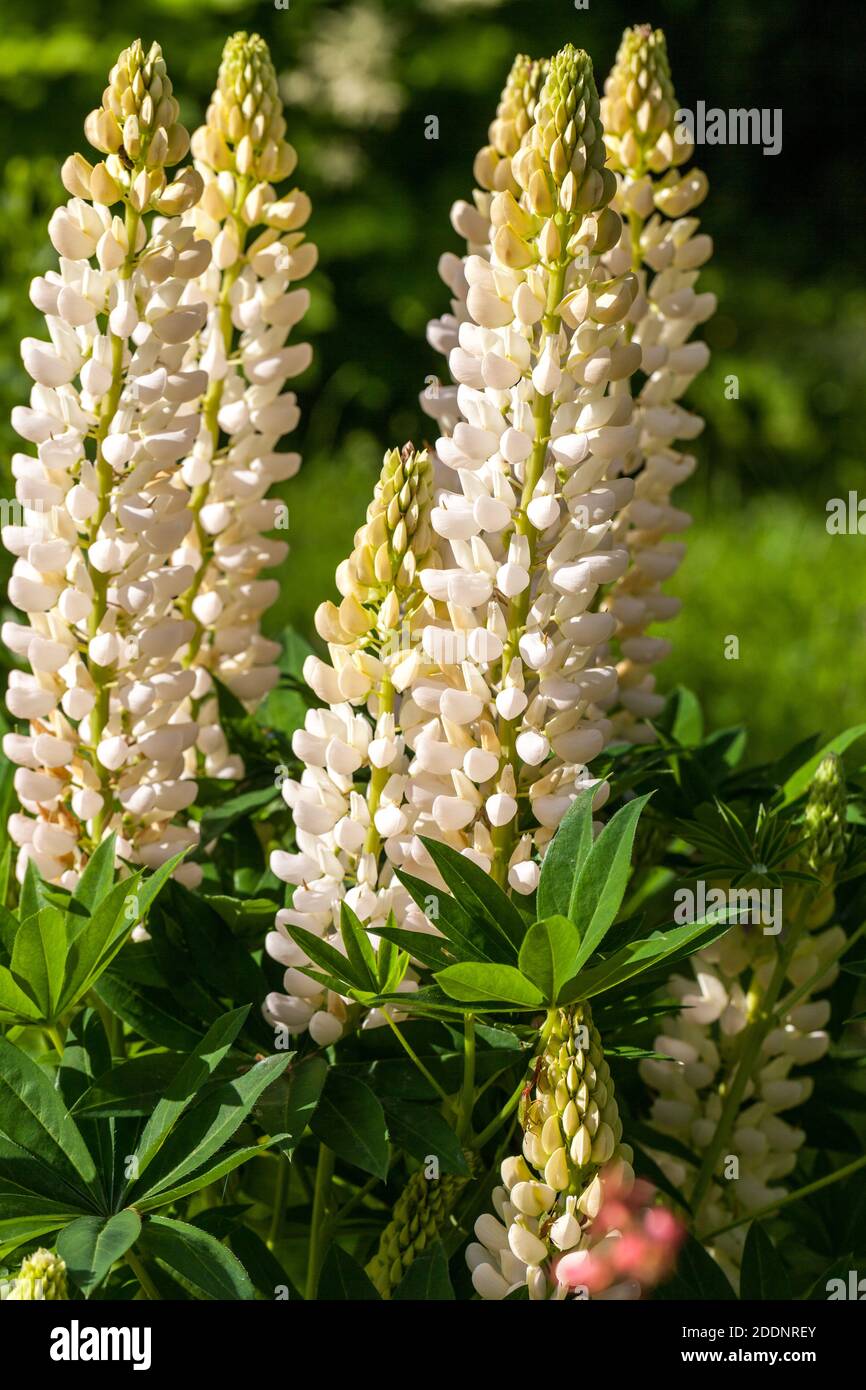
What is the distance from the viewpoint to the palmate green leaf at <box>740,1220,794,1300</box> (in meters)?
0.81

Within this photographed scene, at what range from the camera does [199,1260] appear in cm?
68

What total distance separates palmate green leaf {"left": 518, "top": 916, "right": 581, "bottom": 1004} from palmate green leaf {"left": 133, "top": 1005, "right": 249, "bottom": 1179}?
0.13m

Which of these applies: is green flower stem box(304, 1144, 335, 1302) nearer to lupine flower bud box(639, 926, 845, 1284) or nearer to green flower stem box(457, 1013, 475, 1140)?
green flower stem box(457, 1013, 475, 1140)

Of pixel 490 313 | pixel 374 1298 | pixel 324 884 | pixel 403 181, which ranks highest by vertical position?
pixel 403 181

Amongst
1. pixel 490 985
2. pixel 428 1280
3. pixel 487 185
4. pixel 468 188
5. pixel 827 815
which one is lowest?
pixel 428 1280

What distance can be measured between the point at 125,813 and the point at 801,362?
556 cm

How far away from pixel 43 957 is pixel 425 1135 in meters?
0.21

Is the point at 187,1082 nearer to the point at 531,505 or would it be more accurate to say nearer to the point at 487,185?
the point at 531,505

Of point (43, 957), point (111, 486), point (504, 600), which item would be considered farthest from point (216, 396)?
point (43, 957)

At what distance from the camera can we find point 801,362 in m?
6.06

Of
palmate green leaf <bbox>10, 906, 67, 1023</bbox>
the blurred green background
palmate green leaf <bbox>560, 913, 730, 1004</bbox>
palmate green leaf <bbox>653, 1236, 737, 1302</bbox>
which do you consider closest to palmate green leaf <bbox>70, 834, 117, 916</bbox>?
palmate green leaf <bbox>10, 906, 67, 1023</bbox>

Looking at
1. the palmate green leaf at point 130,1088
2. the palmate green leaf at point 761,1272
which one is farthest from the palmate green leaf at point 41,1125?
the palmate green leaf at point 761,1272

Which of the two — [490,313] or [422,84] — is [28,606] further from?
[422,84]

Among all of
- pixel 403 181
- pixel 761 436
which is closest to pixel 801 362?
pixel 761 436
